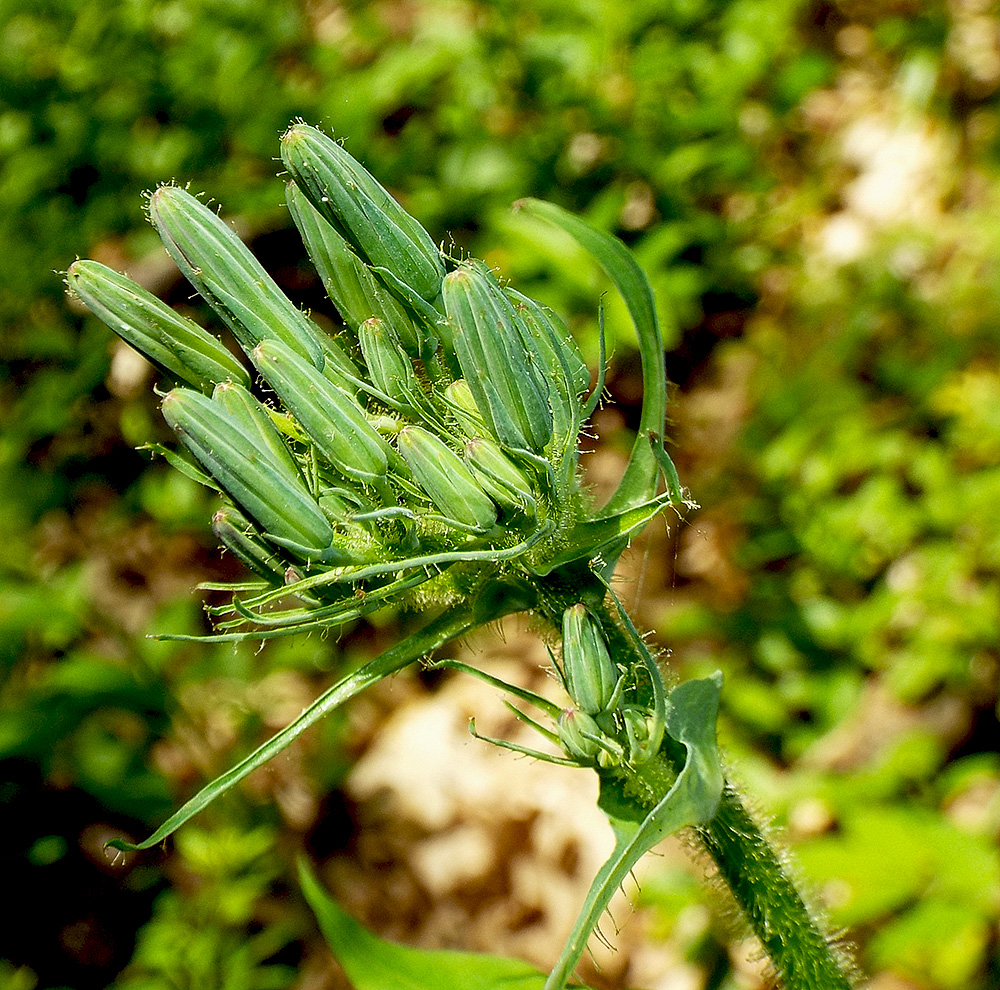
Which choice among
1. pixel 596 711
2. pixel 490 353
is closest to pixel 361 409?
pixel 490 353

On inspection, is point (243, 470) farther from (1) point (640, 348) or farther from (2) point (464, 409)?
(1) point (640, 348)

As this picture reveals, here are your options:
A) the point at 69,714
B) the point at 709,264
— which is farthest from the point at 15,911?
the point at 709,264

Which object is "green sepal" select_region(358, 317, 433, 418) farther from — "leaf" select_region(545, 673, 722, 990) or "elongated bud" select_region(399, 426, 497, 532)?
"leaf" select_region(545, 673, 722, 990)

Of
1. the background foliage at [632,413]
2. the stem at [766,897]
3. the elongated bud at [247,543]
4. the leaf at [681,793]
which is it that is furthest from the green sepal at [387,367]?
the background foliage at [632,413]

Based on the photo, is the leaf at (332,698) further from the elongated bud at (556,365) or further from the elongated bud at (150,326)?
the elongated bud at (150,326)

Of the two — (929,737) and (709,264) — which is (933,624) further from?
(709,264)
